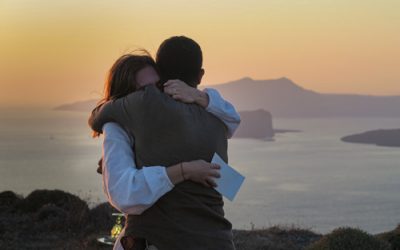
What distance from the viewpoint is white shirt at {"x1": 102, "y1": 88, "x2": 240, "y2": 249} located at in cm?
207

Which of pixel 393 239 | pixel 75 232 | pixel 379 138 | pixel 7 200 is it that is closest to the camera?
pixel 393 239

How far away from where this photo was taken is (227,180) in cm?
220

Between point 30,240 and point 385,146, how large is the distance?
118910 mm

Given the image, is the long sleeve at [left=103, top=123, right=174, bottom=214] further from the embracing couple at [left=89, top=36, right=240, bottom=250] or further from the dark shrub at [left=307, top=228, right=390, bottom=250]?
the dark shrub at [left=307, top=228, right=390, bottom=250]

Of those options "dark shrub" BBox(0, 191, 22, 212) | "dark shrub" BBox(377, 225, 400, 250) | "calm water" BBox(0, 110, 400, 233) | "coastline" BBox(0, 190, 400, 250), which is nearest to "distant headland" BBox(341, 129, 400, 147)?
"calm water" BBox(0, 110, 400, 233)

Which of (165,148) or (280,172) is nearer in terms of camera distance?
(165,148)

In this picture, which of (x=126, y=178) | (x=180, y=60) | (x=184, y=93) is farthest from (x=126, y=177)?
(x=180, y=60)

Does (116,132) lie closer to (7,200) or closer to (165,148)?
(165,148)

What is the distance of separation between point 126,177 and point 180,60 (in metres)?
0.42

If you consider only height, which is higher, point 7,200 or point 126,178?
point 126,178

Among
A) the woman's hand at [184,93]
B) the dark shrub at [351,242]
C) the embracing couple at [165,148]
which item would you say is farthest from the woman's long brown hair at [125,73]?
the dark shrub at [351,242]

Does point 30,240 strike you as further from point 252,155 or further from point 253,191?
point 252,155

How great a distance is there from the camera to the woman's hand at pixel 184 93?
6.96 ft

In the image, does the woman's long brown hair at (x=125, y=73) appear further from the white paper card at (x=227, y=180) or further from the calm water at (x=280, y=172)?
the calm water at (x=280, y=172)
